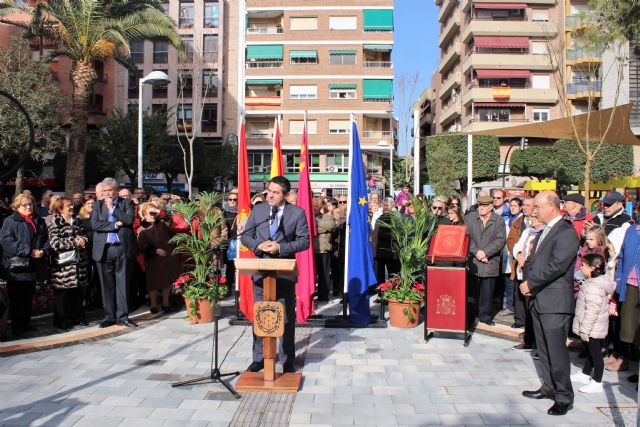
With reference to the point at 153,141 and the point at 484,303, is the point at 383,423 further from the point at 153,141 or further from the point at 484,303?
the point at 153,141

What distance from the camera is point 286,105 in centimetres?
4988

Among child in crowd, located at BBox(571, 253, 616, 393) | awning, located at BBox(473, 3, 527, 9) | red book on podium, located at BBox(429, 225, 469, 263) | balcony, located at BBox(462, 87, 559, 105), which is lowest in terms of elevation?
child in crowd, located at BBox(571, 253, 616, 393)

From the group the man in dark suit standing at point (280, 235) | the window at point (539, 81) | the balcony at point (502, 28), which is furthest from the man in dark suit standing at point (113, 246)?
the window at point (539, 81)

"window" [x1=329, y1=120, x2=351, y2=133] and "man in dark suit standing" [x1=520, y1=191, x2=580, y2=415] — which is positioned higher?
"window" [x1=329, y1=120, x2=351, y2=133]

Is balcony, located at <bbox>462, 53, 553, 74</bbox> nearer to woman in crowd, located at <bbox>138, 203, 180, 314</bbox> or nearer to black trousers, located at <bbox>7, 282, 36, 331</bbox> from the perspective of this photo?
woman in crowd, located at <bbox>138, 203, 180, 314</bbox>

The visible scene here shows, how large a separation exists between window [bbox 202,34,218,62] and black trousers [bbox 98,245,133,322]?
4659cm

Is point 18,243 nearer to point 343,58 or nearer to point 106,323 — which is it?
point 106,323

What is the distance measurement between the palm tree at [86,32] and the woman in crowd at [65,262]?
13.7m

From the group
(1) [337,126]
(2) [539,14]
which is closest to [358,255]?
(1) [337,126]

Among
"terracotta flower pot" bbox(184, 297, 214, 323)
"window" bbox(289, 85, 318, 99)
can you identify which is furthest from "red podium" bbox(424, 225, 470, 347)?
"window" bbox(289, 85, 318, 99)

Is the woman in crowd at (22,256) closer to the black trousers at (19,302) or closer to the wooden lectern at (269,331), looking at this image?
the black trousers at (19,302)

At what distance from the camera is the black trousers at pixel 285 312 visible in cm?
611

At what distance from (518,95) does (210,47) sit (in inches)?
1094

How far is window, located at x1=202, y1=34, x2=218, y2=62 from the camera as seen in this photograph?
5191cm
